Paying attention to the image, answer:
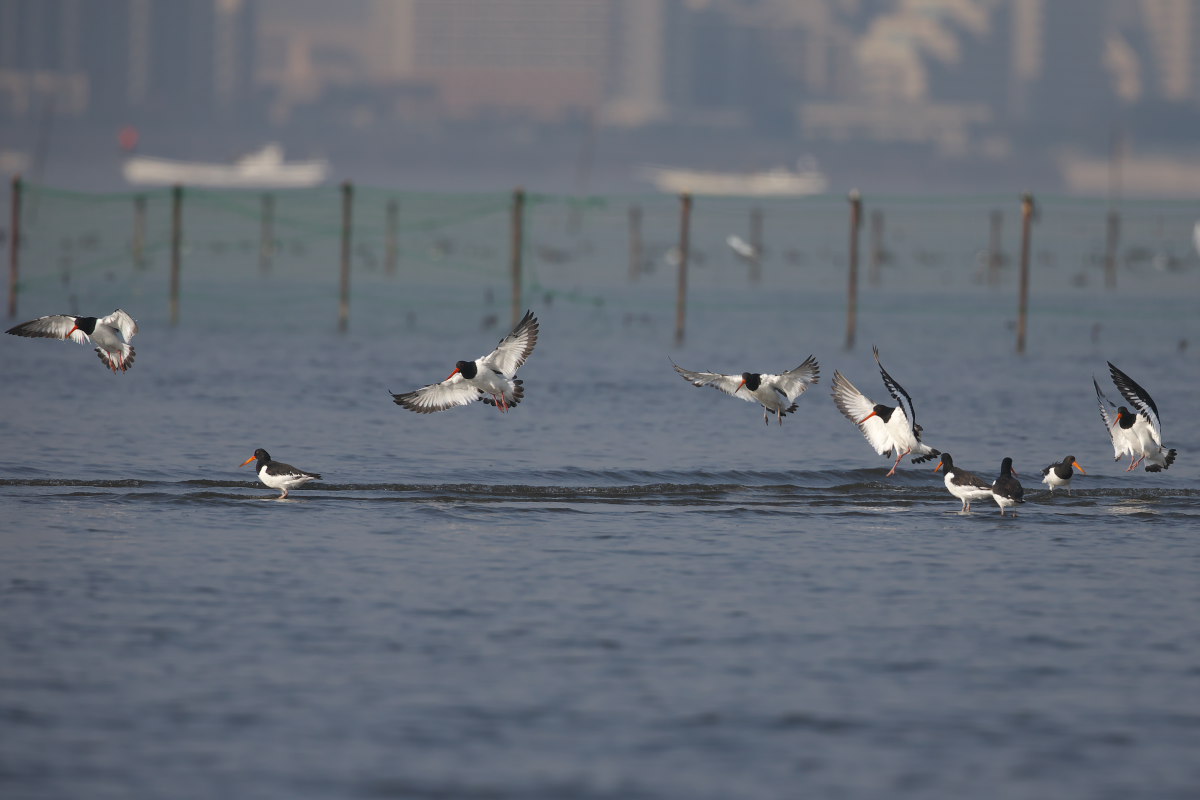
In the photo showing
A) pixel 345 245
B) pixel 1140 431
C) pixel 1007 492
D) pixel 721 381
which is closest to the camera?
pixel 1007 492

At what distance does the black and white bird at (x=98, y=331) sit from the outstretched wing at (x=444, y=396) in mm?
3520

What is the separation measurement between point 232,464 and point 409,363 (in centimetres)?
1660

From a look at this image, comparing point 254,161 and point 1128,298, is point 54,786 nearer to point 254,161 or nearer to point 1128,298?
point 1128,298

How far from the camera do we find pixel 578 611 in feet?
44.0

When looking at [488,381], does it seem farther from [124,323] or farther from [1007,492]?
[1007,492]

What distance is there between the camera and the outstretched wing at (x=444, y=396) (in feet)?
62.4

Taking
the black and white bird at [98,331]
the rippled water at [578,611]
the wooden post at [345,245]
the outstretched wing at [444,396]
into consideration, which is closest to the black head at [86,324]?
the black and white bird at [98,331]

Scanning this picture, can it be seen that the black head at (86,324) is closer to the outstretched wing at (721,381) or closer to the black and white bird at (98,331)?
the black and white bird at (98,331)

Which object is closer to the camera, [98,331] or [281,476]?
[281,476]

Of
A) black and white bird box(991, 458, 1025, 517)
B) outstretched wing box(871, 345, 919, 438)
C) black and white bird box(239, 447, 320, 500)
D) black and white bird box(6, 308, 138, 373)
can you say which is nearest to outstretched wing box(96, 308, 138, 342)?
black and white bird box(6, 308, 138, 373)

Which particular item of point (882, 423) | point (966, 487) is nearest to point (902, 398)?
point (966, 487)

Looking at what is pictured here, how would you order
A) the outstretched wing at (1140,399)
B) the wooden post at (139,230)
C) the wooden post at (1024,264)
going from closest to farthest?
the outstretched wing at (1140,399)
the wooden post at (1024,264)
the wooden post at (139,230)

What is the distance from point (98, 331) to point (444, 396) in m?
4.36

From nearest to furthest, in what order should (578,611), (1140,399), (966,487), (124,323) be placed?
(578,611), (966,487), (1140,399), (124,323)
